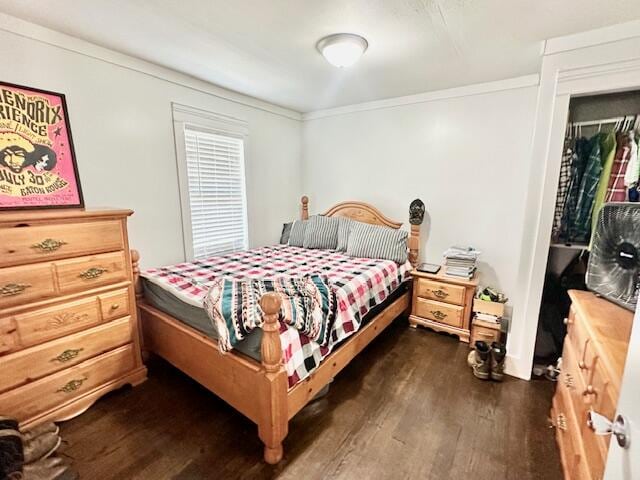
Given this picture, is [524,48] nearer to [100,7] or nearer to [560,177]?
[560,177]

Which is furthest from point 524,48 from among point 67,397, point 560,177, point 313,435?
point 67,397

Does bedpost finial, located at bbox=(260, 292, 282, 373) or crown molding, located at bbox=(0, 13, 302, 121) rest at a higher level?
crown molding, located at bbox=(0, 13, 302, 121)

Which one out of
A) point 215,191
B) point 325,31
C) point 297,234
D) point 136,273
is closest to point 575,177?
point 325,31

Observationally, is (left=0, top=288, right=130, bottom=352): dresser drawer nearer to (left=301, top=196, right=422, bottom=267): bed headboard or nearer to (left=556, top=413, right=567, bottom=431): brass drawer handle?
(left=301, top=196, right=422, bottom=267): bed headboard

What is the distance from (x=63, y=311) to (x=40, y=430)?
63 centimetres

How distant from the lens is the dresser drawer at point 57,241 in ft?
4.89

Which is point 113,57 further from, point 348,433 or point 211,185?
point 348,433

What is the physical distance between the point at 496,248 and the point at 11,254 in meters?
3.59

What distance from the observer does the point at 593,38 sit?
5.80 feet

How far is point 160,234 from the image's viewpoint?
2.65 m

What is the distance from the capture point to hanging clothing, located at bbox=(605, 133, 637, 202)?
1.91 meters

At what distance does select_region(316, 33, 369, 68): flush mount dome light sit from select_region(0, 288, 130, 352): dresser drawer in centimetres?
214

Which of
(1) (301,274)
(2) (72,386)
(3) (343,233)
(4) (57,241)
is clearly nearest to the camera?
(4) (57,241)

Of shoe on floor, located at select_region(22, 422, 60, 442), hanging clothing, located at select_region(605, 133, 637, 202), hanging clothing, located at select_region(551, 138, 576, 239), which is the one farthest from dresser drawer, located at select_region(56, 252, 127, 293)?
hanging clothing, located at select_region(605, 133, 637, 202)
